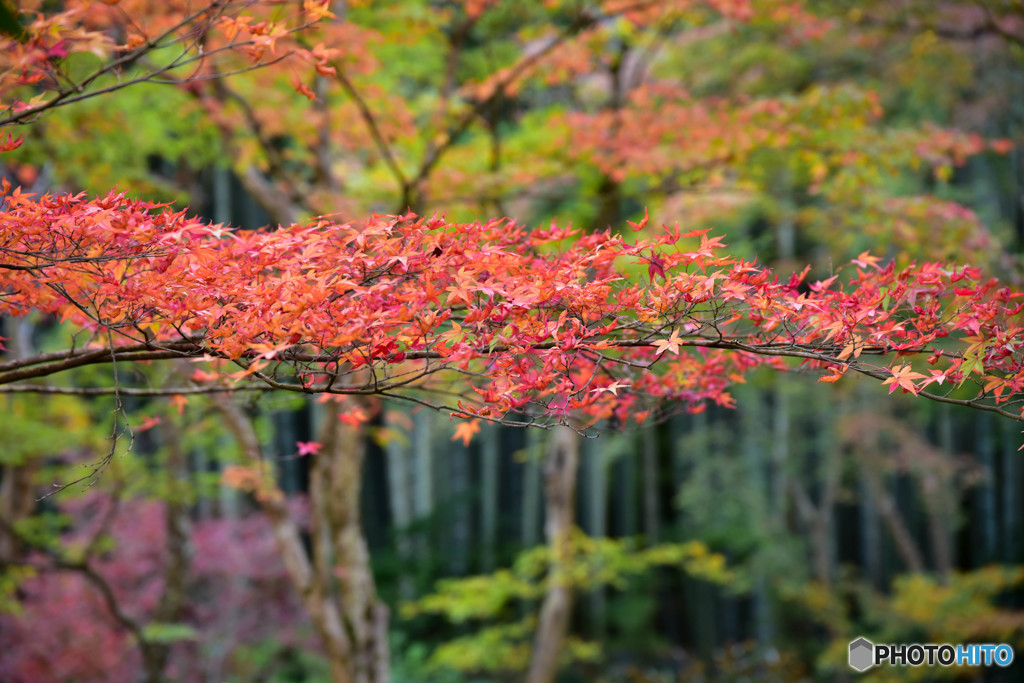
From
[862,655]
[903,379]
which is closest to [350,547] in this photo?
[903,379]

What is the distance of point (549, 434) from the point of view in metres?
6.34

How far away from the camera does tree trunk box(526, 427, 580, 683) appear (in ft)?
19.7

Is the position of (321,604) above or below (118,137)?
below

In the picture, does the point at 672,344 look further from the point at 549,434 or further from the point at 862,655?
the point at 862,655

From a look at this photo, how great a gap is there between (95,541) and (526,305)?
492cm

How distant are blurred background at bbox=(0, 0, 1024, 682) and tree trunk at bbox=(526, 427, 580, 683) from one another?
23cm

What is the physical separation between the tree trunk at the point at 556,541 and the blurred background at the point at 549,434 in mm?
226

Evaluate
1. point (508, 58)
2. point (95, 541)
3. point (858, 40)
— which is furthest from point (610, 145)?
point (95, 541)

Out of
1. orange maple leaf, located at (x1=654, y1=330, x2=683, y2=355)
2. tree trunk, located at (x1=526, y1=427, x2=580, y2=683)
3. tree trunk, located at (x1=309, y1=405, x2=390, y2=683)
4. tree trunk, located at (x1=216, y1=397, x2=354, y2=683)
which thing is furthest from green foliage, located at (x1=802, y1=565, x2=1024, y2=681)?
orange maple leaf, located at (x1=654, y1=330, x2=683, y2=355)

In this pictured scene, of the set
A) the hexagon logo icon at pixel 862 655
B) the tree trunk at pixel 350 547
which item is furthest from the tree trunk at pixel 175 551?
the hexagon logo icon at pixel 862 655

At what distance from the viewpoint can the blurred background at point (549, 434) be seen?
4.77 metres

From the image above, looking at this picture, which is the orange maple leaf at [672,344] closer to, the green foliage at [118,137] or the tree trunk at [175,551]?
the green foliage at [118,137]

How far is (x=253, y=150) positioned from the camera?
5309 millimetres

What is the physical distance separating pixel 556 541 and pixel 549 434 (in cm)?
93
